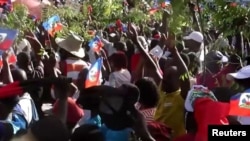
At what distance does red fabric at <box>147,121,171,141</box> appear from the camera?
4.57m

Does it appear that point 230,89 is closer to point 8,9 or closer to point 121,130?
point 121,130

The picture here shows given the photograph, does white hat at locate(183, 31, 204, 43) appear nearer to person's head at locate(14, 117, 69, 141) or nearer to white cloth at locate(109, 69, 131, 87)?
white cloth at locate(109, 69, 131, 87)

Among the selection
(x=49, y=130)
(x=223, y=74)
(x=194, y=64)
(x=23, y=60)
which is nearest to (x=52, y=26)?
(x=23, y=60)

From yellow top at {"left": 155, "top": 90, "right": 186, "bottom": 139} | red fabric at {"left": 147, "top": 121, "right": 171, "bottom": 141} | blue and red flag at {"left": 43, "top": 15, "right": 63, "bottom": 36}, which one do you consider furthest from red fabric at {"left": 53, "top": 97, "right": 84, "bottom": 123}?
blue and red flag at {"left": 43, "top": 15, "right": 63, "bottom": 36}

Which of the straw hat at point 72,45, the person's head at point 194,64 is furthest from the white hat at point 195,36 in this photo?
the straw hat at point 72,45

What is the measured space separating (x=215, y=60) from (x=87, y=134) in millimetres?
2834

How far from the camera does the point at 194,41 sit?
7.97 meters

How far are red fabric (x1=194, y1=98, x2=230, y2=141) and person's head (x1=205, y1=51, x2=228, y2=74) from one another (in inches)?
91.9

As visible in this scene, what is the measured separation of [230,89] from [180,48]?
9.12 feet

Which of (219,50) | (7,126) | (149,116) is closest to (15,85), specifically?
(7,126)

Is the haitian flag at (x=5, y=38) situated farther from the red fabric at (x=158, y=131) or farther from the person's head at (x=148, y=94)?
the red fabric at (x=158, y=131)

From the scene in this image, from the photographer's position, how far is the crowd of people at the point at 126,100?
12.8ft

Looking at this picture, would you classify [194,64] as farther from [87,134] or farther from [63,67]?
[87,134]

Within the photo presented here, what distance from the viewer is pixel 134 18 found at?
11281mm
